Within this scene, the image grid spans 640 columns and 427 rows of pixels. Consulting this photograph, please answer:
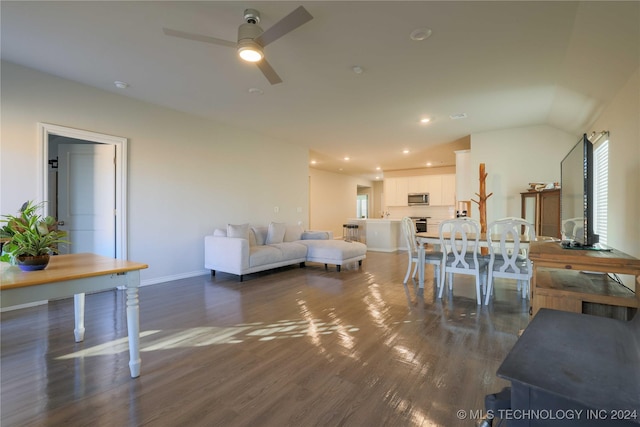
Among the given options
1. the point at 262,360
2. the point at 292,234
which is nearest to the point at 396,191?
the point at 292,234

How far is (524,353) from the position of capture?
2.89ft

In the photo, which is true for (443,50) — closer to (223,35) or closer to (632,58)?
(632,58)

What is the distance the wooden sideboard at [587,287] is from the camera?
70.4 inches

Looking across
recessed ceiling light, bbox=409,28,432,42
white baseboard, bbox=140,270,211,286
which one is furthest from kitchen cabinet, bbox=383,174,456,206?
recessed ceiling light, bbox=409,28,432,42

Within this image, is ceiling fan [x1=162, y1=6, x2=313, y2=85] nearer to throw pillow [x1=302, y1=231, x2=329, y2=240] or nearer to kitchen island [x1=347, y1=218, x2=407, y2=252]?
throw pillow [x1=302, y1=231, x2=329, y2=240]

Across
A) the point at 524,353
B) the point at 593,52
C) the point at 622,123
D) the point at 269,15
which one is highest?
the point at 269,15

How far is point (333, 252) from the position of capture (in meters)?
5.37

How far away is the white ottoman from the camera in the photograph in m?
5.33

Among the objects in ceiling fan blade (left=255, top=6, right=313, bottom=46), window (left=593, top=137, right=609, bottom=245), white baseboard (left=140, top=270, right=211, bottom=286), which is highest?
ceiling fan blade (left=255, top=6, right=313, bottom=46)

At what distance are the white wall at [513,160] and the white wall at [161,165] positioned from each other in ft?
13.8

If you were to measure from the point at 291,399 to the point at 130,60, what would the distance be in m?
3.57

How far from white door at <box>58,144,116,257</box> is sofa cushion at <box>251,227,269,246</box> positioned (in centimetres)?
229

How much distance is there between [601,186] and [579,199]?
1.45 m

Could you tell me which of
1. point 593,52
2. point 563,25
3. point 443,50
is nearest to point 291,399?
point 443,50
